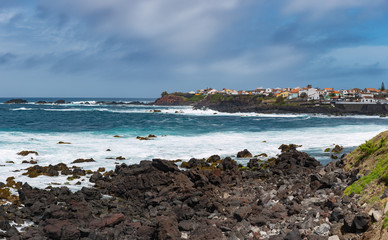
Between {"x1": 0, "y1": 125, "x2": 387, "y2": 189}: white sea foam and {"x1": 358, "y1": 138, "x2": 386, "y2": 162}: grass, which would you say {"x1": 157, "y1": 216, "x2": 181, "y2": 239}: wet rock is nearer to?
{"x1": 0, "y1": 125, "x2": 387, "y2": 189}: white sea foam

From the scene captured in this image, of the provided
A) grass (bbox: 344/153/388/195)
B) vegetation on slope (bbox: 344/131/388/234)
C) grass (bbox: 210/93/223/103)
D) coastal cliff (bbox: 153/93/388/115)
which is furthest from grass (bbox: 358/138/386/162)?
grass (bbox: 210/93/223/103)

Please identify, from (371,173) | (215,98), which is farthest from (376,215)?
Result: (215,98)

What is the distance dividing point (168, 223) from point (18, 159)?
18.4 m

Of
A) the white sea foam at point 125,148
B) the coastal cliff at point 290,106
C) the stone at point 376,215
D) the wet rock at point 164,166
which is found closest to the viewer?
the stone at point 376,215

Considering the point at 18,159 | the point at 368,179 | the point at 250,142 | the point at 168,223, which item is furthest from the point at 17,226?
the point at 250,142

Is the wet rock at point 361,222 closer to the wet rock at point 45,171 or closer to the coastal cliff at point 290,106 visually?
the wet rock at point 45,171

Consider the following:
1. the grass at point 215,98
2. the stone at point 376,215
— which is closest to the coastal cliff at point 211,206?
the stone at point 376,215

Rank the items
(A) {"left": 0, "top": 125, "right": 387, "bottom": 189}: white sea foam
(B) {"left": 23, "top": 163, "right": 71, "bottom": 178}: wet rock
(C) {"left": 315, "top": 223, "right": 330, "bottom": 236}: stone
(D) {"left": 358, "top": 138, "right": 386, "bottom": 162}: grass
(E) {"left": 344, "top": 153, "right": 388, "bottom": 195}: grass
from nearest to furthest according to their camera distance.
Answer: (C) {"left": 315, "top": 223, "right": 330, "bottom": 236}: stone < (E) {"left": 344, "top": 153, "right": 388, "bottom": 195}: grass < (D) {"left": 358, "top": 138, "right": 386, "bottom": 162}: grass < (B) {"left": 23, "top": 163, "right": 71, "bottom": 178}: wet rock < (A) {"left": 0, "top": 125, "right": 387, "bottom": 189}: white sea foam

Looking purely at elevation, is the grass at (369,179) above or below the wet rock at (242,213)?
above

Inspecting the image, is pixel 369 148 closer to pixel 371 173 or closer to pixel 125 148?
pixel 371 173

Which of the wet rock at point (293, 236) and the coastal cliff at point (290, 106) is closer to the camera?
the wet rock at point (293, 236)

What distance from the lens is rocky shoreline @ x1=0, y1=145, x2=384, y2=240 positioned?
32.9ft

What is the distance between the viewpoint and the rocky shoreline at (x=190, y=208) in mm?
10016

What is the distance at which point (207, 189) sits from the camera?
15.6 meters
